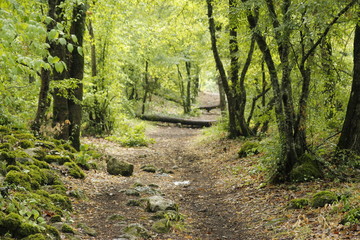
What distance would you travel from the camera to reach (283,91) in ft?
25.4

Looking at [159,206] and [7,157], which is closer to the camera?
[7,157]

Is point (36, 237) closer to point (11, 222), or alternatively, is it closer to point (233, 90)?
point (11, 222)

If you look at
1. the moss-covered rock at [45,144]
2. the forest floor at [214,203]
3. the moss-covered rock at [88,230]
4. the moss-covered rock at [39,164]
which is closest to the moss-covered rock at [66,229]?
the forest floor at [214,203]

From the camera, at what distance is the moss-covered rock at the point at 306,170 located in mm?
7426

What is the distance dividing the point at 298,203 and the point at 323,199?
1.48 feet

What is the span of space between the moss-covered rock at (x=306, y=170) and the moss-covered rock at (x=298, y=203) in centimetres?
114

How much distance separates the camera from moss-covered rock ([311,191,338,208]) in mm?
5946

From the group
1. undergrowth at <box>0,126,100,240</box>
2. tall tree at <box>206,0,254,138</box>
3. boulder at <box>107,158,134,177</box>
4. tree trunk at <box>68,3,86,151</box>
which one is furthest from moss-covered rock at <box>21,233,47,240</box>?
tall tree at <box>206,0,254,138</box>

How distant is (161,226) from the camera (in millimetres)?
5996

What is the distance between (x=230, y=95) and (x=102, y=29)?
7.27m

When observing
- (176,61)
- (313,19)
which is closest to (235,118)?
(313,19)

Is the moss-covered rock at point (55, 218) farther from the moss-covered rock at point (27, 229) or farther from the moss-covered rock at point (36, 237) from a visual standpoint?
the moss-covered rock at point (36, 237)

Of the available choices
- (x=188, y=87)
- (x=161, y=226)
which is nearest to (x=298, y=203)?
(x=161, y=226)

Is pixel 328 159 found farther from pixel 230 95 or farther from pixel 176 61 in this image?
pixel 176 61
